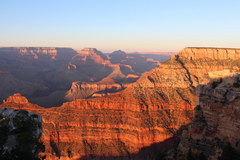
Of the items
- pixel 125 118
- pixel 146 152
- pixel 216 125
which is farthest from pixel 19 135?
pixel 125 118

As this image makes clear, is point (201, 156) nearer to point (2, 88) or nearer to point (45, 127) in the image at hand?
point (45, 127)

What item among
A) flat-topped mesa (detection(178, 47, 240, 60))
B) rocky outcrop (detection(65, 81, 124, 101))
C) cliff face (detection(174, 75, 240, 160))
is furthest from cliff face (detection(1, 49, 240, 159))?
rocky outcrop (detection(65, 81, 124, 101))

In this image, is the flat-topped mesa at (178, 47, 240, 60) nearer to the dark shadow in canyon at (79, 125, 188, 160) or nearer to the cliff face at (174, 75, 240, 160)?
the dark shadow in canyon at (79, 125, 188, 160)

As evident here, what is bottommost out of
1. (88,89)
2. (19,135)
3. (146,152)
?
(88,89)

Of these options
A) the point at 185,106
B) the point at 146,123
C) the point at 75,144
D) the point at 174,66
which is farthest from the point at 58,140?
the point at 174,66

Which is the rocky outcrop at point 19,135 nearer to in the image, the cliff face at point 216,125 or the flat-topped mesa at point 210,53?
the cliff face at point 216,125

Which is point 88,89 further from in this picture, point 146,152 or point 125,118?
point 146,152
